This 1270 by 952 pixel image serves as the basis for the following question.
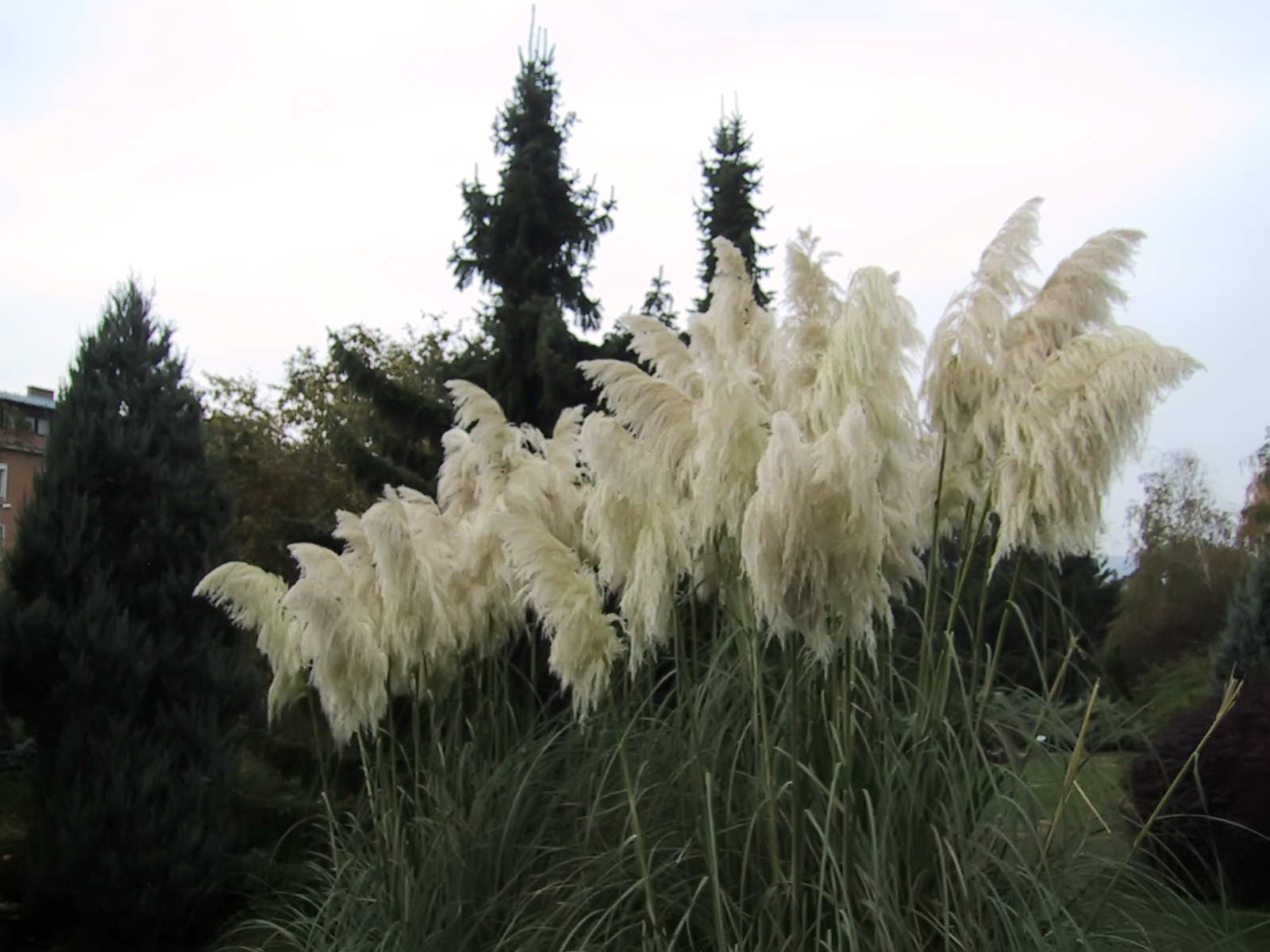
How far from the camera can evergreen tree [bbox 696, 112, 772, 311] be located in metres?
13.4

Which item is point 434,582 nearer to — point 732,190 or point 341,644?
point 341,644

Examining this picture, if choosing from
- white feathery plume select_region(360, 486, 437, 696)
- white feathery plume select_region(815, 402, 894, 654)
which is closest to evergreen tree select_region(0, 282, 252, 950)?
white feathery plume select_region(360, 486, 437, 696)

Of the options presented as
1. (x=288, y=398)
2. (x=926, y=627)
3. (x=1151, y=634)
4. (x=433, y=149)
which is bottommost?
(x=926, y=627)

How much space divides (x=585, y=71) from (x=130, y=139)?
16.8ft

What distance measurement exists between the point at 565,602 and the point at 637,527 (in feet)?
1.22

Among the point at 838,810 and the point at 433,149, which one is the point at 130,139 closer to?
the point at 433,149

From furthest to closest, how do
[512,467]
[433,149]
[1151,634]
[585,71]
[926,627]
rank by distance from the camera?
[1151,634], [585,71], [433,149], [512,467], [926,627]

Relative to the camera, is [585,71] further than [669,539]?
Yes

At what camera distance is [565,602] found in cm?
359

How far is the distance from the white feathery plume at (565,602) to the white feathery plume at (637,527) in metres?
0.12

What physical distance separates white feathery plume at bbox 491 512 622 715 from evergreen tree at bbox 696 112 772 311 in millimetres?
10073

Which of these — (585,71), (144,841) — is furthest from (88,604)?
(585,71)

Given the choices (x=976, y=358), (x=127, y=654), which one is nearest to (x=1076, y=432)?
(x=976, y=358)

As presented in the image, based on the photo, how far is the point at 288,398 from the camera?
83.6 feet
